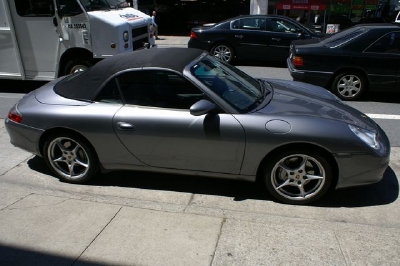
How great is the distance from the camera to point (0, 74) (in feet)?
24.7

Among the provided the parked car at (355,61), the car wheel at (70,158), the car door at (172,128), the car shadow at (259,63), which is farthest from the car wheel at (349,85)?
the car wheel at (70,158)

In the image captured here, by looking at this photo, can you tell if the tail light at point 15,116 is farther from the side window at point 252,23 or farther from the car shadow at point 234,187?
the side window at point 252,23

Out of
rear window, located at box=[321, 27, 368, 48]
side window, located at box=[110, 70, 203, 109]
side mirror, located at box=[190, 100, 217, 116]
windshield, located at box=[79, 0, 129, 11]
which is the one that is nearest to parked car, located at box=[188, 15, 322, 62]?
rear window, located at box=[321, 27, 368, 48]

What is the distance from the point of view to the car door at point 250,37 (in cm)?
1002

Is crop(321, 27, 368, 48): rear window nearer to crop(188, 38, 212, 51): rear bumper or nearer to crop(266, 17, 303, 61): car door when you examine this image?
crop(266, 17, 303, 61): car door

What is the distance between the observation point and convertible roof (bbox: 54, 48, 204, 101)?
12.4ft

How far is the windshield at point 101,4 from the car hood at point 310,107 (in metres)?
4.68

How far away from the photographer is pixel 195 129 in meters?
3.48

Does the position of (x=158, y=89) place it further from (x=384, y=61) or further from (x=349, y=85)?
(x=384, y=61)

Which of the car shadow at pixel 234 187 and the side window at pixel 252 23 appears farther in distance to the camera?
the side window at pixel 252 23

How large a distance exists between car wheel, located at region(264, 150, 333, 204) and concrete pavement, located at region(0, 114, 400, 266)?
5.1 inches

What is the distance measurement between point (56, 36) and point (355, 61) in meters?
5.88

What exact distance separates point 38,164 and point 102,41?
334 cm

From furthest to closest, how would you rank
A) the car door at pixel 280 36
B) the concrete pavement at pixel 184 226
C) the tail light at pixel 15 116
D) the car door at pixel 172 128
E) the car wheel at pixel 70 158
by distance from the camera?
the car door at pixel 280 36 → the tail light at pixel 15 116 → the car wheel at pixel 70 158 → the car door at pixel 172 128 → the concrete pavement at pixel 184 226
